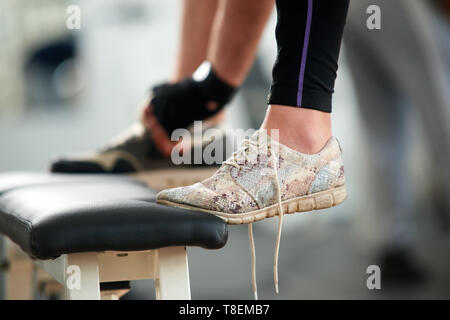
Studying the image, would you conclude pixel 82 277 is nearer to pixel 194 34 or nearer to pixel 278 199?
pixel 278 199

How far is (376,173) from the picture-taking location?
2486mm

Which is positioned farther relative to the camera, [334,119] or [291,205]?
[334,119]

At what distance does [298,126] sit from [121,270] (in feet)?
0.83

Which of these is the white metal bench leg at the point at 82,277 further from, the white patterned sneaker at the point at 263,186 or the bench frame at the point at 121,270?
the white patterned sneaker at the point at 263,186

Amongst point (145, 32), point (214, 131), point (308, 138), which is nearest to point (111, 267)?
point (308, 138)

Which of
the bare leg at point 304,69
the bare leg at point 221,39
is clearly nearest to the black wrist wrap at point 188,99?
the bare leg at point 221,39

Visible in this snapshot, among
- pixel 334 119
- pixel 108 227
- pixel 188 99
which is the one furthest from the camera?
pixel 334 119

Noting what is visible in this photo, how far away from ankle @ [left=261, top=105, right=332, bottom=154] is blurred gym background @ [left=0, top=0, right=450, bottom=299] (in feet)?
2.54

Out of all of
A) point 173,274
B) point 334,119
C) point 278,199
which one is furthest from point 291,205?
point 334,119

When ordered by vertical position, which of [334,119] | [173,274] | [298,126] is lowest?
[173,274]

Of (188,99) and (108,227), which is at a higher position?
(188,99)

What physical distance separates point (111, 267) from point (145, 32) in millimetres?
3710

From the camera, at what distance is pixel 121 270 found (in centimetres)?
Result: 69

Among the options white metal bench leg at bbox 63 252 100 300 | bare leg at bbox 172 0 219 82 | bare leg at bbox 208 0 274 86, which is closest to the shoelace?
white metal bench leg at bbox 63 252 100 300
